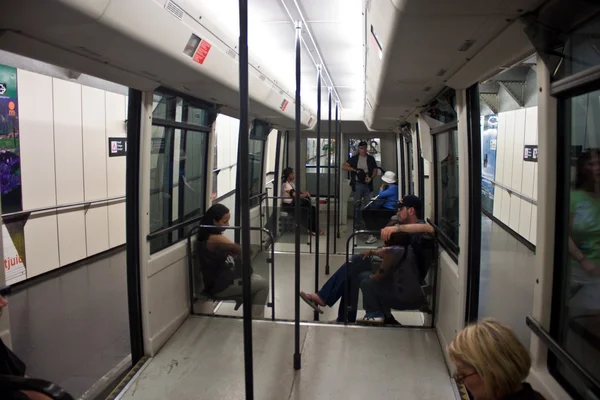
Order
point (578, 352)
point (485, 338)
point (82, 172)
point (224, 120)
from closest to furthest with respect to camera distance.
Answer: point (485, 338) → point (578, 352) → point (82, 172) → point (224, 120)

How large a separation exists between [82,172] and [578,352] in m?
5.93

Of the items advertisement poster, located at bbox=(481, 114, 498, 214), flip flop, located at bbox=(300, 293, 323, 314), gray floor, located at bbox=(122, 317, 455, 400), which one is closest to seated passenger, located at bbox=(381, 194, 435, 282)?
gray floor, located at bbox=(122, 317, 455, 400)

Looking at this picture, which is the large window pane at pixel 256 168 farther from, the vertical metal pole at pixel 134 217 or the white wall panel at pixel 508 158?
the white wall panel at pixel 508 158

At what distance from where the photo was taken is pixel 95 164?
599 centimetres

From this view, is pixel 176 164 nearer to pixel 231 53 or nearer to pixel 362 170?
pixel 231 53

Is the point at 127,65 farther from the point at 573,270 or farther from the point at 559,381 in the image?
the point at 559,381

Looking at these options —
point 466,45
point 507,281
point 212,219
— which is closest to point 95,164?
point 212,219

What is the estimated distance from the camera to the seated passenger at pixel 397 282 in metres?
3.32

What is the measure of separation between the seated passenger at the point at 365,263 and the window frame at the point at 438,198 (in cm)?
12

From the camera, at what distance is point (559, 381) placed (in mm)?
1563

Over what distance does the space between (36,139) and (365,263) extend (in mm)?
4197

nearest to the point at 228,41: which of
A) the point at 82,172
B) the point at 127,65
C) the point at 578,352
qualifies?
the point at 127,65

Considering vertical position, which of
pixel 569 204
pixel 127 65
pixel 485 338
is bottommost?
pixel 485 338

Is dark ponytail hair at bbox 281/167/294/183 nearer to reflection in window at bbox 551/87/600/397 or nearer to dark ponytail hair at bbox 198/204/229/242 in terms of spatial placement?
dark ponytail hair at bbox 198/204/229/242
